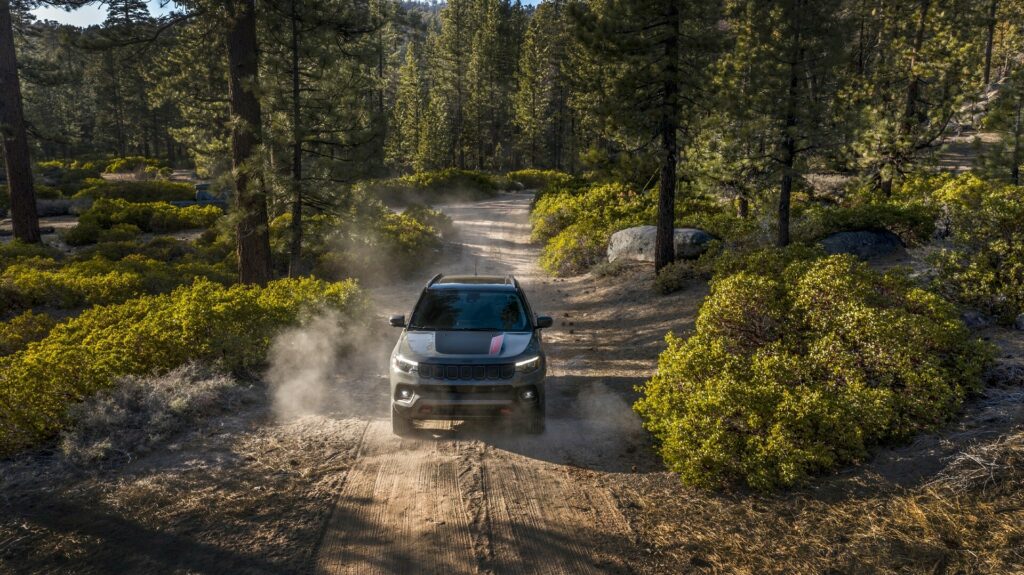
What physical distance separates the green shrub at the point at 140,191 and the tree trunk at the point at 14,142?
42.2 ft

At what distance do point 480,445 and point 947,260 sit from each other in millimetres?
8010

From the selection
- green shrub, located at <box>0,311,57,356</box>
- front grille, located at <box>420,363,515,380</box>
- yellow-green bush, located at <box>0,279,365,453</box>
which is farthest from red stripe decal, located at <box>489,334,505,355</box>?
green shrub, located at <box>0,311,57,356</box>

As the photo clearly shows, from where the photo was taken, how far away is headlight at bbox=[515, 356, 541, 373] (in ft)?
22.8

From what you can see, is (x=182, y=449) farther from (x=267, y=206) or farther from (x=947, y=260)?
(x=947, y=260)

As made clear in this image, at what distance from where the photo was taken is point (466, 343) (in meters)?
7.27

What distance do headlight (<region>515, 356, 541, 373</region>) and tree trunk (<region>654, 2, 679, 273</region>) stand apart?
30.9 feet

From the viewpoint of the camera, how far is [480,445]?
7.11m

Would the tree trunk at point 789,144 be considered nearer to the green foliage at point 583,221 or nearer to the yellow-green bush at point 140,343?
the green foliage at point 583,221

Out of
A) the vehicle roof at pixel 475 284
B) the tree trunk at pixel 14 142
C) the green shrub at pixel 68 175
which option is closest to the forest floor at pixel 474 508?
the vehicle roof at pixel 475 284

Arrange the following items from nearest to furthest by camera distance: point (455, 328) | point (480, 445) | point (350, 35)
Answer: point (480, 445) < point (455, 328) < point (350, 35)

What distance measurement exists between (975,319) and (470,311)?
7284 mm

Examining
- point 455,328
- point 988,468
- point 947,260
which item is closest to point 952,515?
point 988,468

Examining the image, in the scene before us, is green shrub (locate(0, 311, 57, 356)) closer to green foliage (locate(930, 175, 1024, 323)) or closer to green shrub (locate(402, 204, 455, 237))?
green foliage (locate(930, 175, 1024, 323))

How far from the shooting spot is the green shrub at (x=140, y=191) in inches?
1204
